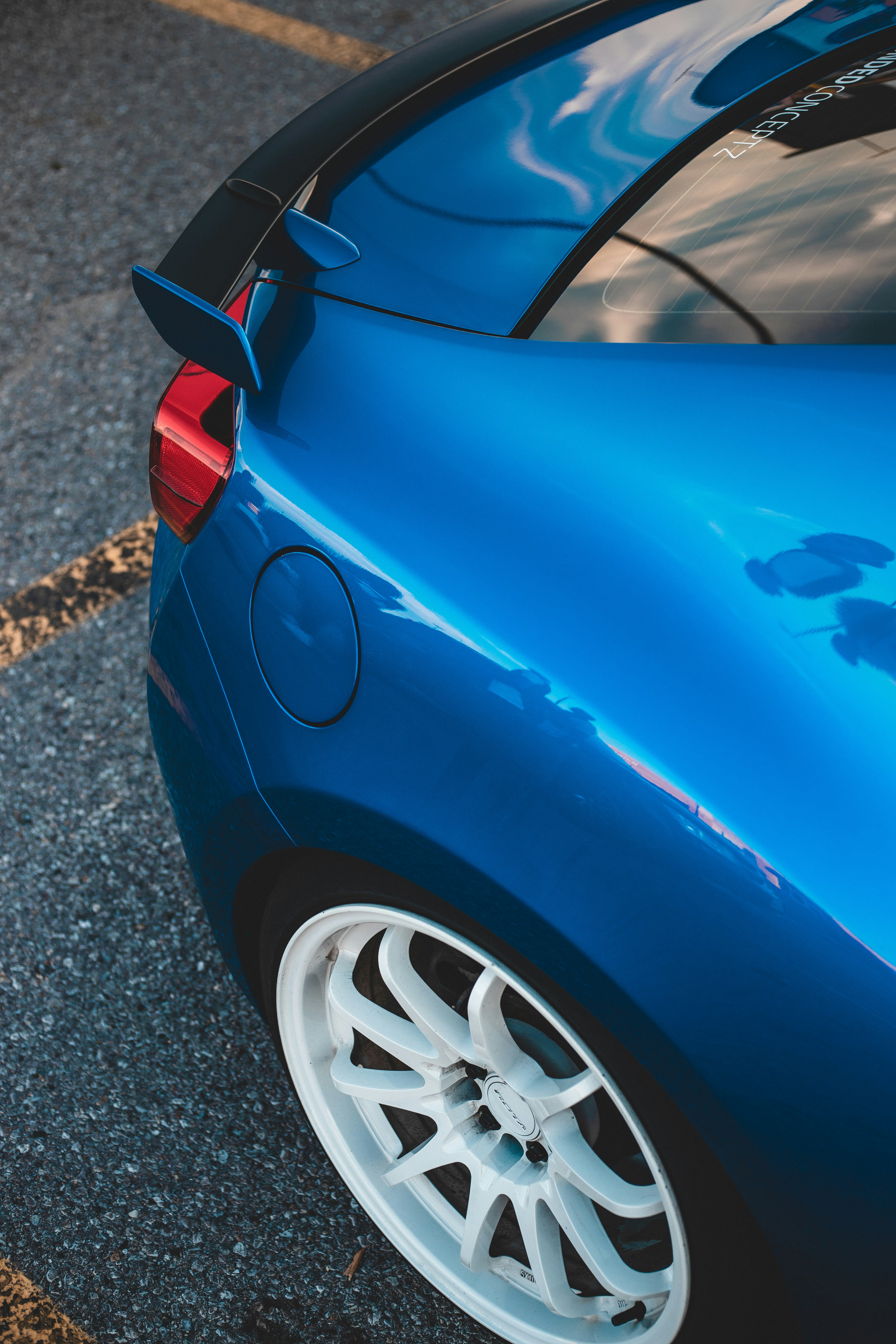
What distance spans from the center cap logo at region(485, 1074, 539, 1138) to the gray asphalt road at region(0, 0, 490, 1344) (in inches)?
19.1

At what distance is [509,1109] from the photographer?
1.46 metres

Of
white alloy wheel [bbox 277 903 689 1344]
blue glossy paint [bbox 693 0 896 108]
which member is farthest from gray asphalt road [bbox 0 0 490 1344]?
blue glossy paint [bbox 693 0 896 108]

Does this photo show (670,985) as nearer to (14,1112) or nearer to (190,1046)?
(190,1046)

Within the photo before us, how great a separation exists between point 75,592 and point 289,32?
3.29 m

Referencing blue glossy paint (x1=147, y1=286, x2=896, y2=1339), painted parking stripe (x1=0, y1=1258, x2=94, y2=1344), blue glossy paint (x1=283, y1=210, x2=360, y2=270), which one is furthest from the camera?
painted parking stripe (x1=0, y1=1258, x2=94, y2=1344)

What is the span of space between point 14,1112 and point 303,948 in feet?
2.76

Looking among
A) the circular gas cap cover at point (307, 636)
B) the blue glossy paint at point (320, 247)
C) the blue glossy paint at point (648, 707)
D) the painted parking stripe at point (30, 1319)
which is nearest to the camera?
the blue glossy paint at point (648, 707)

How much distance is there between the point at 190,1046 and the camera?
80.6 inches

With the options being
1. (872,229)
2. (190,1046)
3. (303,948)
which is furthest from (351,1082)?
(872,229)

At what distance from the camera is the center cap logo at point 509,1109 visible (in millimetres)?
1431

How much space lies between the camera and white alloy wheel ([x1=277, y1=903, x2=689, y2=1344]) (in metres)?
1.36

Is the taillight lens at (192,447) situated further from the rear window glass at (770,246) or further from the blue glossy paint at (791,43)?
the blue glossy paint at (791,43)

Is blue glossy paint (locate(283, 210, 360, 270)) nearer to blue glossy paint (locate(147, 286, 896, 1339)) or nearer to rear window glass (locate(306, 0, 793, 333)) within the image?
rear window glass (locate(306, 0, 793, 333))

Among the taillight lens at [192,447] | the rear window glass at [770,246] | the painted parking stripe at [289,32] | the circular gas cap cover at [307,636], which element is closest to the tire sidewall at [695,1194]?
the circular gas cap cover at [307,636]
